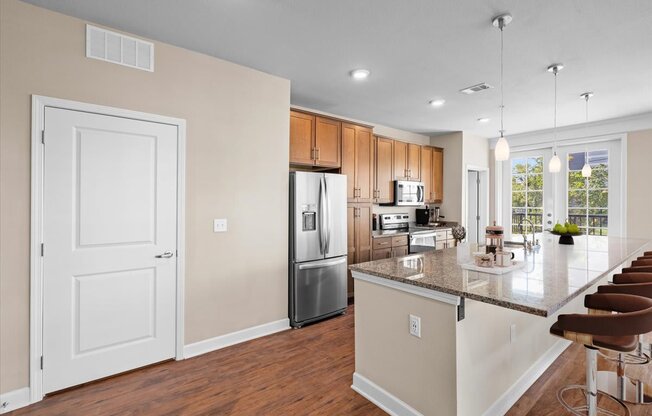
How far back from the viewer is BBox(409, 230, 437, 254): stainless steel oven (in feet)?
16.7

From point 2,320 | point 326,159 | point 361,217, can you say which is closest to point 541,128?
point 361,217

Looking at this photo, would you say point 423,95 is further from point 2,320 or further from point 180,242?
point 2,320

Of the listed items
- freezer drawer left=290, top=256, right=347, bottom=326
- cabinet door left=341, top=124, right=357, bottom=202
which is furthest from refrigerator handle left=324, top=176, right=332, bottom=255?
cabinet door left=341, top=124, right=357, bottom=202

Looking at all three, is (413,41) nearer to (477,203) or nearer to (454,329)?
(454,329)

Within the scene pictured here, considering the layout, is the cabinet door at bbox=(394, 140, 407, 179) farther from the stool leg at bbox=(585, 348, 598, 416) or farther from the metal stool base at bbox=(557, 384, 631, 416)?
the stool leg at bbox=(585, 348, 598, 416)

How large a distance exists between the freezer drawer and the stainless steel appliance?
5.43 ft

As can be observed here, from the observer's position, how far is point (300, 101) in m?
4.23

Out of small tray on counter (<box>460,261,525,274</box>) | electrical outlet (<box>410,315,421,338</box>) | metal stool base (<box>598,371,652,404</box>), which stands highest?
small tray on counter (<box>460,261,525,274</box>)

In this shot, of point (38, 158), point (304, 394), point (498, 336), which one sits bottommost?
point (304, 394)

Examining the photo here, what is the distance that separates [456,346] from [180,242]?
7.35 ft

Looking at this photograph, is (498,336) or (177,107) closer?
(498,336)

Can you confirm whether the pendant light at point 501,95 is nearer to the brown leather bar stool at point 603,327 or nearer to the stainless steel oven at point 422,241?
the brown leather bar stool at point 603,327

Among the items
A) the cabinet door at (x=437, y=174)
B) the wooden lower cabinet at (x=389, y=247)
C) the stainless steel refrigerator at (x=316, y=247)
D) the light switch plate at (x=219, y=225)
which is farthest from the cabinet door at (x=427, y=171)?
the light switch plate at (x=219, y=225)

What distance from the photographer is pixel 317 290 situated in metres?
3.61
